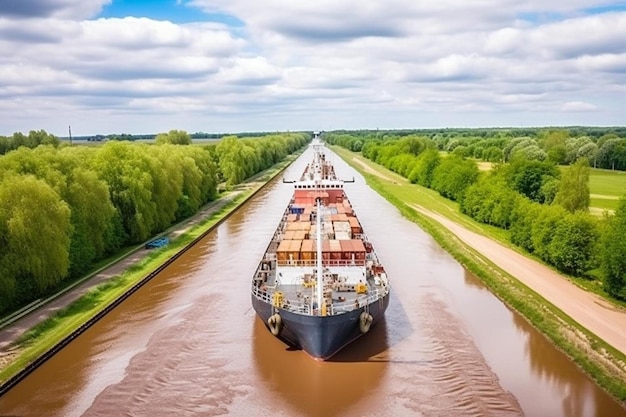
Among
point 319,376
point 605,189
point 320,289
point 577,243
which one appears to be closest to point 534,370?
point 319,376

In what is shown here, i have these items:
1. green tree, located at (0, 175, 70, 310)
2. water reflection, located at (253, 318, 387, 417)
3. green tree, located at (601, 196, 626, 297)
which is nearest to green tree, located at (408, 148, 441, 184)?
green tree, located at (601, 196, 626, 297)

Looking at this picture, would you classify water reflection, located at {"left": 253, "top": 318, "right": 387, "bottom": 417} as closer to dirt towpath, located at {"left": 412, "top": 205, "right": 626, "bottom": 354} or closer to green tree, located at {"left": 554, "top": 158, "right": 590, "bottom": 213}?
dirt towpath, located at {"left": 412, "top": 205, "right": 626, "bottom": 354}

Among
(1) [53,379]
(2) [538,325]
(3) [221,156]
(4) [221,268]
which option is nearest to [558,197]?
Result: (2) [538,325]

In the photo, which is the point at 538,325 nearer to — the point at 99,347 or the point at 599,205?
the point at 99,347

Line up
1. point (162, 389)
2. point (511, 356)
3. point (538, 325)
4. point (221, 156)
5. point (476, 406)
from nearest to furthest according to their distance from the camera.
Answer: point (476, 406), point (162, 389), point (511, 356), point (538, 325), point (221, 156)

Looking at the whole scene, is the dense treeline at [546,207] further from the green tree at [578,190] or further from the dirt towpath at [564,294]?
the dirt towpath at [564,294]

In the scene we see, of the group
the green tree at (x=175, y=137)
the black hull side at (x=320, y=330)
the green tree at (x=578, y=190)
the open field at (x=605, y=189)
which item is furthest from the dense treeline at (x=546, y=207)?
the green tree at (x=175, y=137)

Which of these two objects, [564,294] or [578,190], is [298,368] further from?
[578,190]
